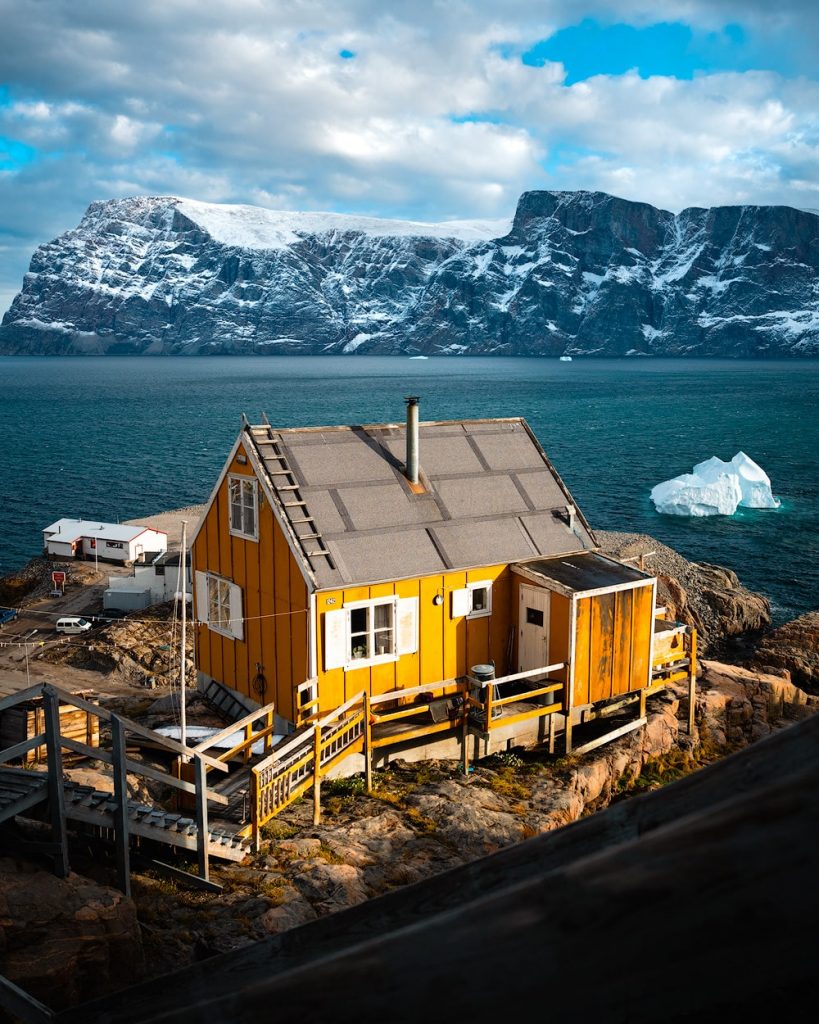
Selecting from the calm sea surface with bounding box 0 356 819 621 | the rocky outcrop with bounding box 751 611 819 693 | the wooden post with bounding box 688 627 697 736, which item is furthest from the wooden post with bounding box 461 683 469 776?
the calm sea surface with bounding box 0 356 819 621

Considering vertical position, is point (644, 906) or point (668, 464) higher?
point (644, 906)

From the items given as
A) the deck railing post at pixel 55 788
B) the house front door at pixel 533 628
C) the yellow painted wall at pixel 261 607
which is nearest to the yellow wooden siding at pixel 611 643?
the house front door at pixel 533 628

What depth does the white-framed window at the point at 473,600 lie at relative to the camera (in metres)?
22.6

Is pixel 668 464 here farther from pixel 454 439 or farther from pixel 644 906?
pixel 644 906

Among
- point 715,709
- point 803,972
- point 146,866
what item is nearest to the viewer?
point 803,972

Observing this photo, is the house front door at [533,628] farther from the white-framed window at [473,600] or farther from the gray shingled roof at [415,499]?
the gray shingled roof at [415,499]

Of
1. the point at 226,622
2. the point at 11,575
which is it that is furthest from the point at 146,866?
the point at 11,575

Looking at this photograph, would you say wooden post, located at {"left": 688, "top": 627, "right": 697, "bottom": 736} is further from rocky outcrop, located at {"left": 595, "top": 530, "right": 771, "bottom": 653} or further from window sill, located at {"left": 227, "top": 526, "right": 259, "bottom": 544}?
rocky outcrop, located at {"left": 595, "top": 530, "right": 771, "bottom": 653}

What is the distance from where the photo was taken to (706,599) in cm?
4750

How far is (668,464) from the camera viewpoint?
330ft

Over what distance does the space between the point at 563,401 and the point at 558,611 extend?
17207 cm

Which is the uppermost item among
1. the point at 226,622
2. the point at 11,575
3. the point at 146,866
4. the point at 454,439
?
the point at 454,439

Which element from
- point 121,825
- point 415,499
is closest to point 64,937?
point 121,825

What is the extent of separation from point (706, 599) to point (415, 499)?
29.2 meters
